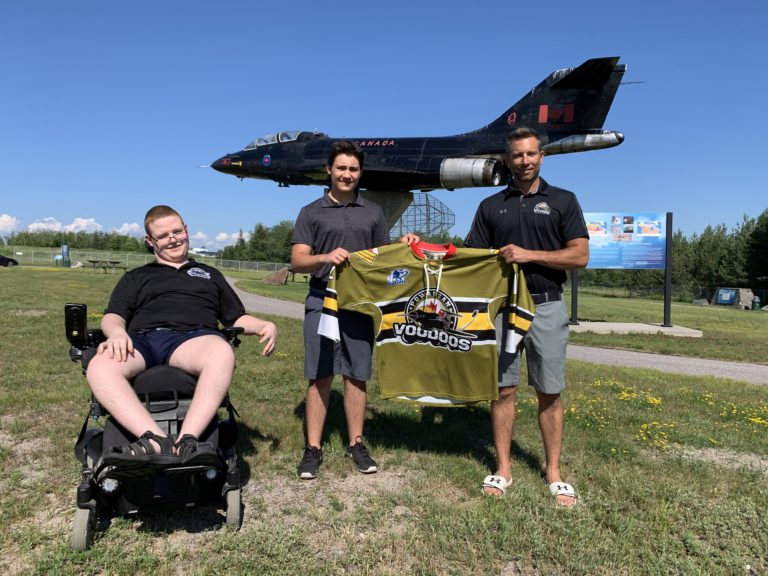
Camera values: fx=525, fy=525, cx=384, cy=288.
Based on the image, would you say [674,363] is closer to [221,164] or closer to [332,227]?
[332,227]

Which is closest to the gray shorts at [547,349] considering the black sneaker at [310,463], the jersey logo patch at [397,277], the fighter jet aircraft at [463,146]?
the jersey logo patch at [397,277]

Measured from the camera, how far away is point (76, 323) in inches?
121

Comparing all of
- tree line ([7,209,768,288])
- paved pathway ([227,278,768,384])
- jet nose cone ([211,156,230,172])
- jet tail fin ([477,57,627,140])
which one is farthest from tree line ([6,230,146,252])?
paved pathway ([227,278,768,384])

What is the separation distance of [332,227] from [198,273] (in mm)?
1033

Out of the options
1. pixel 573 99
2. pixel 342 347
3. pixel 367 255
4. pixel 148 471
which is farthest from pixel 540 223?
pixel 573 99

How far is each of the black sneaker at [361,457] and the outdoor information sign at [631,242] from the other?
51.7 ft

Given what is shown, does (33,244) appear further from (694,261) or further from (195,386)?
(195,386)

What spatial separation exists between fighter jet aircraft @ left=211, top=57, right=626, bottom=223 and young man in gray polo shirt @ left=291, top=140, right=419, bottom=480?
17.4 meters

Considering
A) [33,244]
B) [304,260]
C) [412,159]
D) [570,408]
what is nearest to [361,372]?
[304,260]

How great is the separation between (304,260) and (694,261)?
68.3 meters

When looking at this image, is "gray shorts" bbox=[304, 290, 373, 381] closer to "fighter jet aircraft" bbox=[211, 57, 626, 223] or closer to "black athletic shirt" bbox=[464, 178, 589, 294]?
"black athletic shirt" bbox=[464, 178, 589, 294]

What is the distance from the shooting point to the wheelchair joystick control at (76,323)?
3.03 m

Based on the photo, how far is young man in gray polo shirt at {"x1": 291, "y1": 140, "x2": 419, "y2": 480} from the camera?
396 cm

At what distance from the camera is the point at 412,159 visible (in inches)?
888
